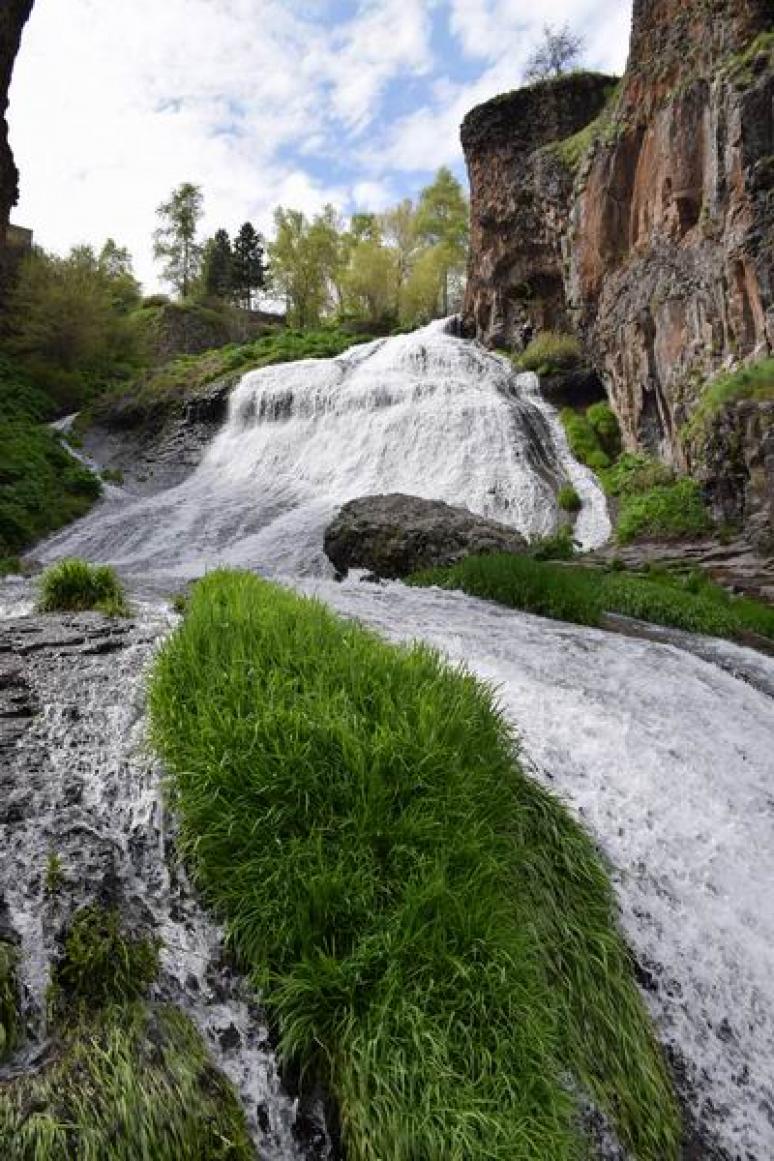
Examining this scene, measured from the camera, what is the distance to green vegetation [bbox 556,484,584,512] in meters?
16.1

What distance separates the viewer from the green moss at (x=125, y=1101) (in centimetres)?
175

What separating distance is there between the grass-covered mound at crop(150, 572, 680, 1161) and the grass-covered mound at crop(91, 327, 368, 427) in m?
23.8

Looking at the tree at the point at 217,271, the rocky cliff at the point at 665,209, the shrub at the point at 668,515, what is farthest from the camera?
the tree at the point at 217,271

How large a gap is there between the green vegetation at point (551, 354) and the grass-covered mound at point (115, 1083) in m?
22.3

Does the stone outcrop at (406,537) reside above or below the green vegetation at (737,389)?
below

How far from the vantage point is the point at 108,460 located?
23078mm

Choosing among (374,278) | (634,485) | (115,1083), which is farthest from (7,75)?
(374,278)

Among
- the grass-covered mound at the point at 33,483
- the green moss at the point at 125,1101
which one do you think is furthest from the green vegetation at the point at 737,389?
the grass-covered mound at the point at 33,483

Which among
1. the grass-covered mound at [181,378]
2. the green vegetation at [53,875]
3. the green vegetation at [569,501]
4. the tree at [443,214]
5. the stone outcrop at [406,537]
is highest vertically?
the tree at [443,214]

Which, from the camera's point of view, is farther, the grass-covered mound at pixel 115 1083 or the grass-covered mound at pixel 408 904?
the grass-covered mound at pixel 408 904

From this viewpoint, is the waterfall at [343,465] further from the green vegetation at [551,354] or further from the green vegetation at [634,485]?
the green vegetation at [551,354]

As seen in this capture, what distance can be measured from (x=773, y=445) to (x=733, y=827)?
893cm

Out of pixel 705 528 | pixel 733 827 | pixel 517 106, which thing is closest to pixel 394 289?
pixel 517 106

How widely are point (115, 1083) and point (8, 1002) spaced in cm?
44
